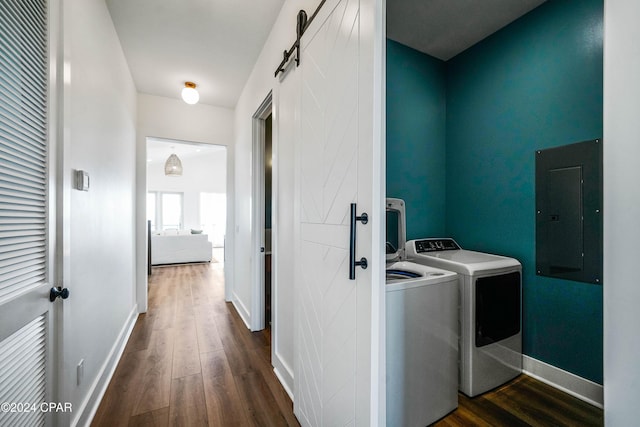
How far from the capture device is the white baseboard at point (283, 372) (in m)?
1.86

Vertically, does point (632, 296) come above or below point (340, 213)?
below

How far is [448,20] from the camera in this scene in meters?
2.17

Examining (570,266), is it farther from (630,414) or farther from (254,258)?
(254,258)

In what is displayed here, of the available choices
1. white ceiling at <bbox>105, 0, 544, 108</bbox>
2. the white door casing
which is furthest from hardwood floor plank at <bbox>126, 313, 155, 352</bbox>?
white ceiling at <bbox>105, 0, 544, 108</bbox>

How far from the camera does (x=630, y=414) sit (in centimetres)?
52

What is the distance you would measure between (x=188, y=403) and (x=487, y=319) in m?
2.06

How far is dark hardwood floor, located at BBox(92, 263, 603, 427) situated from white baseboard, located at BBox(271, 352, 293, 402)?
4cm

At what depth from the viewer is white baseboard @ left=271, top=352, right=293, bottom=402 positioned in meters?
1.86

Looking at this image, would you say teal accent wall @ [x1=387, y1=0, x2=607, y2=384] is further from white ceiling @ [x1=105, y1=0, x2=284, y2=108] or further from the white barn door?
white ceiling @ [x1=105, y1=0, x2=284, y2=108]

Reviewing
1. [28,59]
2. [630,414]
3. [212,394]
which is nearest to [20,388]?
[212,394]

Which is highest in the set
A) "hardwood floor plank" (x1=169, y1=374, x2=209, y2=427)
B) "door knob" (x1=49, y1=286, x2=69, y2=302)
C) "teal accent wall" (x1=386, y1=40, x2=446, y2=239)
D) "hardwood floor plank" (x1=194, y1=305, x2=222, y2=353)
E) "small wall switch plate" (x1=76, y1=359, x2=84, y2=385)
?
"teal accent wall" (x1=386, y1=40, x2=446, y2=239)

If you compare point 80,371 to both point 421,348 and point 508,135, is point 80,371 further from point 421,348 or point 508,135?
point 508,135

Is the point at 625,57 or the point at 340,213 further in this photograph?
the point at 340,213

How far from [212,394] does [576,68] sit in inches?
131
